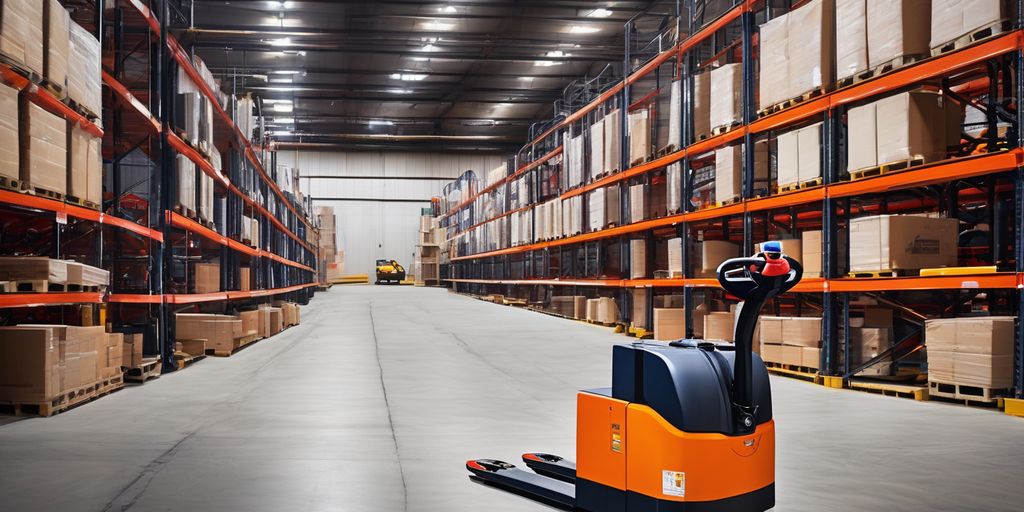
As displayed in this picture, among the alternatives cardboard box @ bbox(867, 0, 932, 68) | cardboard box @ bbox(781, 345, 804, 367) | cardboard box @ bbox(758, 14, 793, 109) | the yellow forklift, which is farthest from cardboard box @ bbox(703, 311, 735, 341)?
the yellow forklift

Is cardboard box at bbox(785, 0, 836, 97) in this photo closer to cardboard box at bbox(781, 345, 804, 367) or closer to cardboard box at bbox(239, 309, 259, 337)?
cardboard box at bbox(781, 345, 804, 367)

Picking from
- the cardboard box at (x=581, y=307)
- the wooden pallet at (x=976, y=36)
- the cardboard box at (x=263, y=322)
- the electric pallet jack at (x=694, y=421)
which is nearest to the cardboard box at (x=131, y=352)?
the cardboard box at (x=263, y=322)

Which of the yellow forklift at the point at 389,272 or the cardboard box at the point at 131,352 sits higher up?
the yellow forklift at the point at 389,272

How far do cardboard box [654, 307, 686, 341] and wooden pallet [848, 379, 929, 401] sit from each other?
348 cm

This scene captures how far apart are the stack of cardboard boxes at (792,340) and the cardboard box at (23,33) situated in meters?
7.28

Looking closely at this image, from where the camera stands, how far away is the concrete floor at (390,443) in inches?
139

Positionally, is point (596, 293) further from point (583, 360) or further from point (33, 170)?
point (33, 170)

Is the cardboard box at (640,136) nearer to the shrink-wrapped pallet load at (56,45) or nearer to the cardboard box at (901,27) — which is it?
the cardboard box at (901,27)

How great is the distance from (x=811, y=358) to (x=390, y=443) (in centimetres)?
478

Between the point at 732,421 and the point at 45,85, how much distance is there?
19.2 ft

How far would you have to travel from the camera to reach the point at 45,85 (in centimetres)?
575

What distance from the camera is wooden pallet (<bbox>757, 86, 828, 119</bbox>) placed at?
7.47 metres

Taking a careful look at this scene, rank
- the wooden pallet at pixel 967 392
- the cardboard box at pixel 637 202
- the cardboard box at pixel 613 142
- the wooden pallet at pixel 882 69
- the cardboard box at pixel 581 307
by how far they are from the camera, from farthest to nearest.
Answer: the cardboard box at pixel 581 307
the cardboard box at pixel 613 142
the cardboard box at pixel 637 202
the wooden pallet at pixel 882 69
the wooden pallet at pixel 967 392

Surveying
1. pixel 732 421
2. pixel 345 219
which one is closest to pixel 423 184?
pixel 345 219
